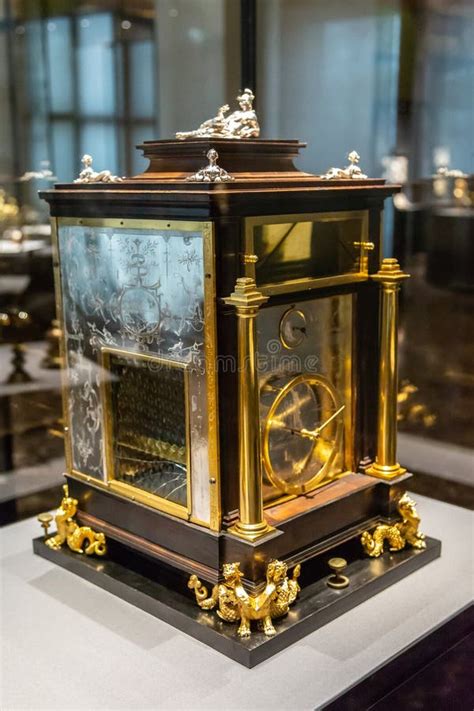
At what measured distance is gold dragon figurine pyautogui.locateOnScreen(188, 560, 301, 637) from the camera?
208 centimetres

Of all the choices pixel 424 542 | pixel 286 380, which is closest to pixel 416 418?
pixel 424 542

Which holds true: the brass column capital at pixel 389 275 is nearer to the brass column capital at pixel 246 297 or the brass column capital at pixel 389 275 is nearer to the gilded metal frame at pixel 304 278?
the gilded metal frame at pixel 304 278

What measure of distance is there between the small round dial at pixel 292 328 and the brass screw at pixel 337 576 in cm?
59

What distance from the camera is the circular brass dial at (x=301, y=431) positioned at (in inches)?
91.0

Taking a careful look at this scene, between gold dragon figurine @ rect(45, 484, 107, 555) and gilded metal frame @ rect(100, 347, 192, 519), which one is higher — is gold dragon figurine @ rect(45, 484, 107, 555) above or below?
below

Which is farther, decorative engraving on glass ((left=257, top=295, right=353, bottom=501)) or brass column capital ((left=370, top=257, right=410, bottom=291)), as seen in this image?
brass column capital ((left=370, top=257, right=410, bottom=291))

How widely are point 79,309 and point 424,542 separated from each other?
4.07 ft

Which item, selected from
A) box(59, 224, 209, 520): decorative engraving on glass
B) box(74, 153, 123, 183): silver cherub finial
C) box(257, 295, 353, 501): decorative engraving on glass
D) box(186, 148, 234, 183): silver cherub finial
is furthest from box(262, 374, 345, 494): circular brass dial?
box(74, 153, 123, 183): silver cherub finial

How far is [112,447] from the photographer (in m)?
2.47

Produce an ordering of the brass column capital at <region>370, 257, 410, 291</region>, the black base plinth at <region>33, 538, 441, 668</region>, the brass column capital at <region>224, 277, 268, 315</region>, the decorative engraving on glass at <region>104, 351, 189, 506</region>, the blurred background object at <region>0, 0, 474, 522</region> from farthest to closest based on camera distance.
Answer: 1. the blurred background object at <region>0, 0, 474, 522</region>
2. the brass column capital at <region>370, 257, 410, 291</region>
3. the decorative engraving on glass at <region>104, 351, 189, 506</region>
4. the black base plinth at <region>33, 538, 441, 668</region>
5. the brass column capital at <region>224, 277, 268, 315</region>

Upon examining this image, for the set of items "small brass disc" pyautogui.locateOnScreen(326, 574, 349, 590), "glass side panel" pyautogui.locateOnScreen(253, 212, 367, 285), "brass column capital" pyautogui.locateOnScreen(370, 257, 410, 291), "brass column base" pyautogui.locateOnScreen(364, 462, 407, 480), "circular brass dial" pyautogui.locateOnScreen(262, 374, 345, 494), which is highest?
"glass side panel" pyautogui.locateOnScreen(253, 212, 367, 285)

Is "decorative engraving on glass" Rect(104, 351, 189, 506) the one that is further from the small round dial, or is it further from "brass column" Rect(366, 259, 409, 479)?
"brass column" Rect(366, 259, 409, 479)

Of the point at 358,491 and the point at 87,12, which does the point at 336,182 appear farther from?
the point at 87,12

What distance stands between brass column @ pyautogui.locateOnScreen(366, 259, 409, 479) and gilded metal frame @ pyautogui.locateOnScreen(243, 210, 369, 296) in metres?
0.07
